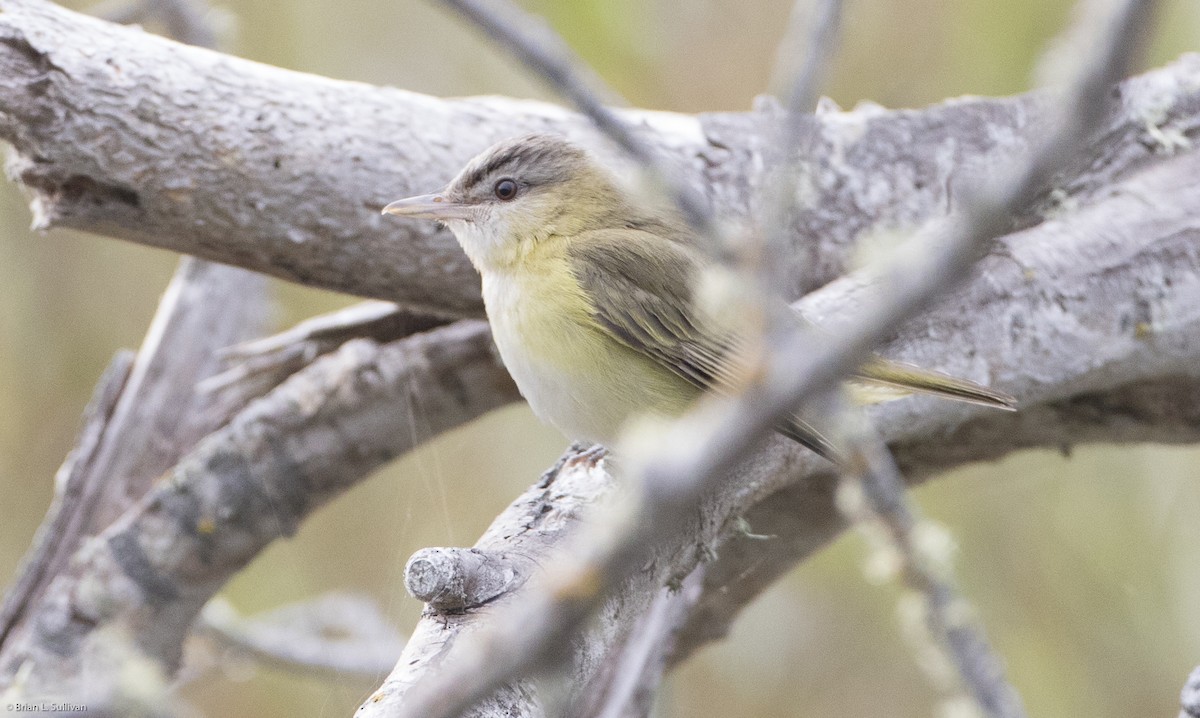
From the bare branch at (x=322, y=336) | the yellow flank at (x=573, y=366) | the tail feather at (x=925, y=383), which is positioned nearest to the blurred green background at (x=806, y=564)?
the bare branch at (x=322, y=336)

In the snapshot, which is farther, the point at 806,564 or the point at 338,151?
the point at 806,564

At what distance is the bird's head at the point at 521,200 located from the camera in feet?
8.73

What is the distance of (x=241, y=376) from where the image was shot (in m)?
3.41

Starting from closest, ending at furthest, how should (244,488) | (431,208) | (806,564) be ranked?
(431,208)
(244,488)
(806,564)

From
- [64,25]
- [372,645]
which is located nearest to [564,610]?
[64,25]

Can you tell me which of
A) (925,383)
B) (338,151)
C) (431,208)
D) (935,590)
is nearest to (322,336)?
(338,151)

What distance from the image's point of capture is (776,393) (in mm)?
701

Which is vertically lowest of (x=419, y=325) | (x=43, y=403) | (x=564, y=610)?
(x=564, y=610)

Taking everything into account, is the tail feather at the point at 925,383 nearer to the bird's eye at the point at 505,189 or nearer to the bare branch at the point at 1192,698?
the bare branch at the point at 1192,698

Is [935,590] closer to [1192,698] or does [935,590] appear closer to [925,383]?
[1192,698]

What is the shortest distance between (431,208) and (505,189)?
0.24 m

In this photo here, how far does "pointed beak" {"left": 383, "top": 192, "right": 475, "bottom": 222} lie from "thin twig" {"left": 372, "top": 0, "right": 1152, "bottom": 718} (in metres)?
1.90

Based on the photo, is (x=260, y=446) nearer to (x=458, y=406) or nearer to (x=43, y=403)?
(x=458, y=406)

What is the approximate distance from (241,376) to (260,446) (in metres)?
0.42
